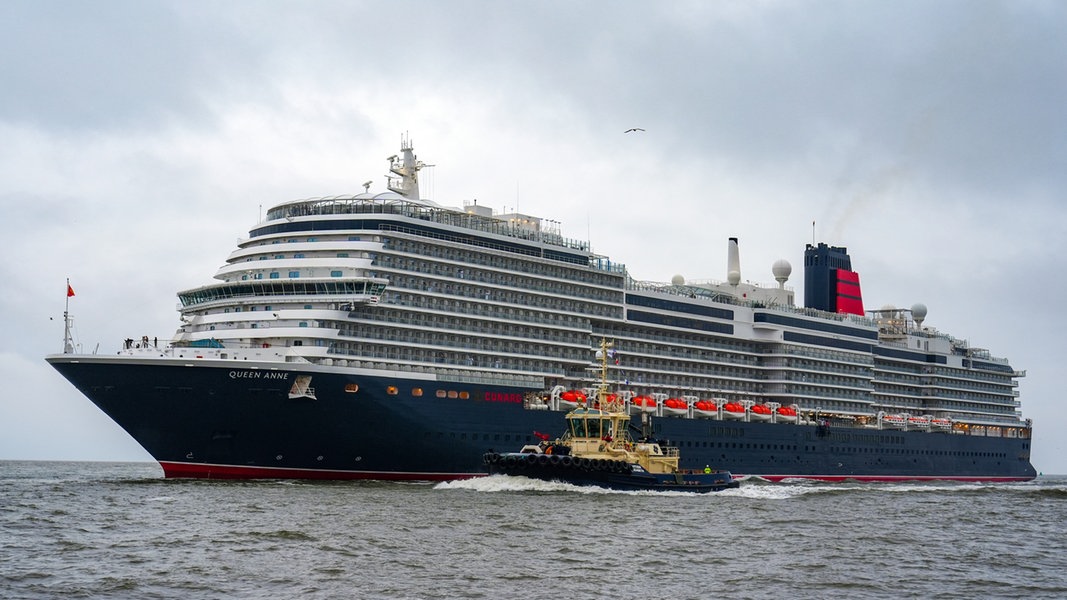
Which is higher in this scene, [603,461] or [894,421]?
[894,421]

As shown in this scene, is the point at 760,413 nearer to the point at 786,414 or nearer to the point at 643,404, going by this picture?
the point at 786,414

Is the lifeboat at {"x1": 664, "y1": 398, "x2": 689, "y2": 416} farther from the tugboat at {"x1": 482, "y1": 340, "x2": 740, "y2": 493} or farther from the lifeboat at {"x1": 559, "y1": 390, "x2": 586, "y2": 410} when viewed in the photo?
the tugboat at {"x1": 482, "y1": 340, "x2": 740, "y2": 493}

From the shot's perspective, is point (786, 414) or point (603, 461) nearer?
point (603, 461)

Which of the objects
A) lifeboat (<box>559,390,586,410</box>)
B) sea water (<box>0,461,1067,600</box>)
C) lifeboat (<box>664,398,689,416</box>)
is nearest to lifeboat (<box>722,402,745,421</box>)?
lifeboat (<box>664,398,689,416</box>)

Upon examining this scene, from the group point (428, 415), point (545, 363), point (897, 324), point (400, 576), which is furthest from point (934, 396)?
point (400, 576)

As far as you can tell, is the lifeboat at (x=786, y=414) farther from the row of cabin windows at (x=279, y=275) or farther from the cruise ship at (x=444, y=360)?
the row of cabin windows at (x=279, y=275)

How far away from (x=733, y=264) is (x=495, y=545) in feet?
207

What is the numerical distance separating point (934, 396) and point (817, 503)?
181 ft

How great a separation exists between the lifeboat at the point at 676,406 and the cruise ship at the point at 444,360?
6.5 inches

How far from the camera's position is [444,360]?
6650cm

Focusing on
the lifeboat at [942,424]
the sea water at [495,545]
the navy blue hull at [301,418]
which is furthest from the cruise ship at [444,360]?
the lifeboat at [942,424]

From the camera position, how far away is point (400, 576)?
99.0 ft

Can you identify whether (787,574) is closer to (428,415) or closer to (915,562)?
(915,562)

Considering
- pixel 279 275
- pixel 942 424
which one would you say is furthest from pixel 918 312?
pixel 279 275
